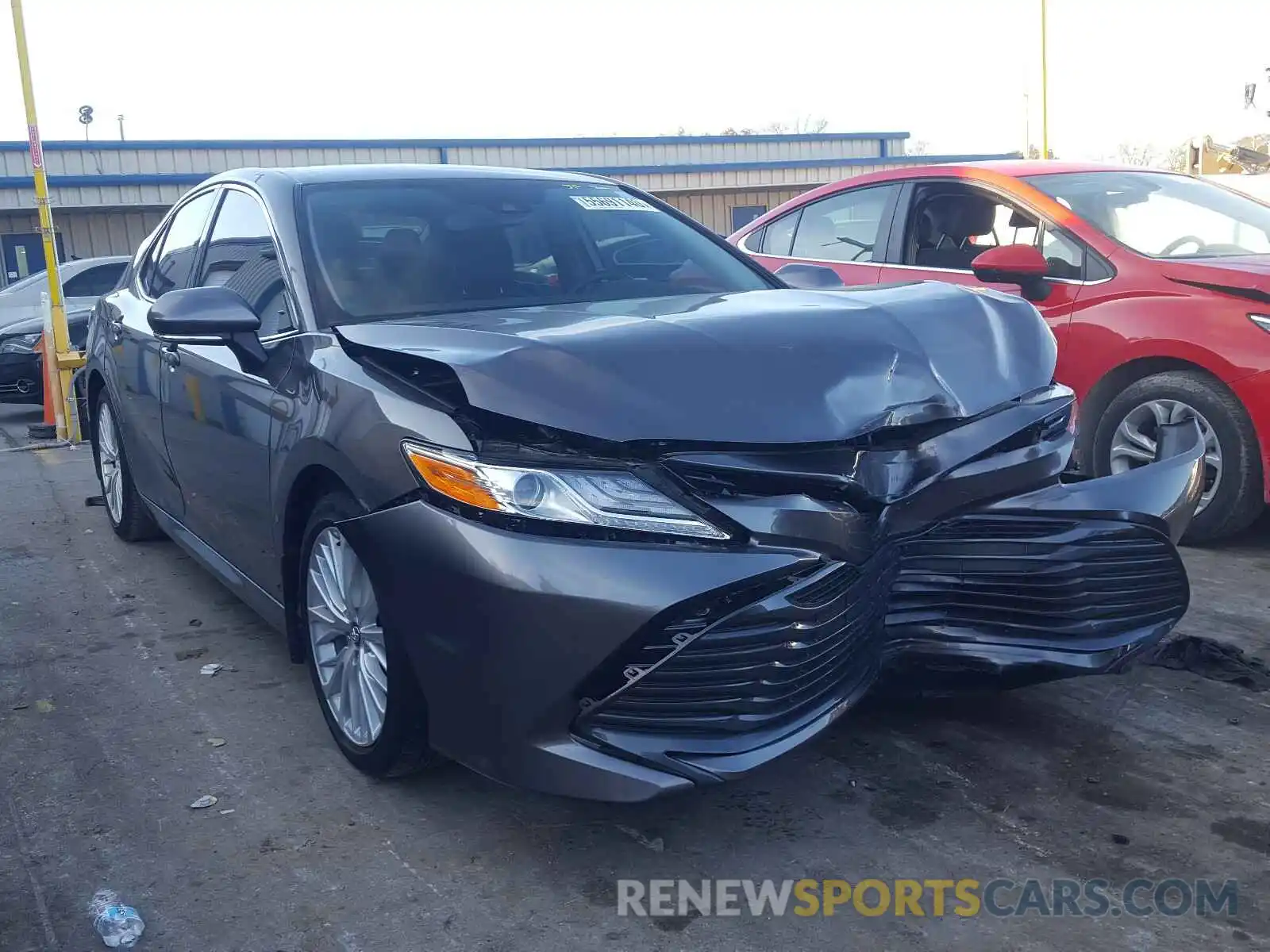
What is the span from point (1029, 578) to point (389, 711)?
1499mm

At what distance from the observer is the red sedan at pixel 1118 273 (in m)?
4.82

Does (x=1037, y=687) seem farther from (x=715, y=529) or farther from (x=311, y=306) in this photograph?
(x=311, y=306)

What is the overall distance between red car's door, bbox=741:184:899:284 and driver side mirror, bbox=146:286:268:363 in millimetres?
3468

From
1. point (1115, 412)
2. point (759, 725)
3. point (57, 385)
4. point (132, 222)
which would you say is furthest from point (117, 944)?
point (132, 222)

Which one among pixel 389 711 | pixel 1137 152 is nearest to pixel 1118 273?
pixel 389 711

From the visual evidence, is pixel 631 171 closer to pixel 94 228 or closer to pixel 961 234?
pixel 94 228

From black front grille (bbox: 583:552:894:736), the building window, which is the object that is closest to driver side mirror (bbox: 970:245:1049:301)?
black front grille (bbox: 583:552:894:736)

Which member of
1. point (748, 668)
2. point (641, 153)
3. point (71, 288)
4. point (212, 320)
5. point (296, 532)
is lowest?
point (748, 668)

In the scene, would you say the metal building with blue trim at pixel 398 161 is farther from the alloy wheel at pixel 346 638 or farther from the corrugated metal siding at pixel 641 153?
the alloy wheel at pixel 346 638

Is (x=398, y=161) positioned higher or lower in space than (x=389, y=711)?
higher

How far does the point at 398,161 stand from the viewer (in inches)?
761

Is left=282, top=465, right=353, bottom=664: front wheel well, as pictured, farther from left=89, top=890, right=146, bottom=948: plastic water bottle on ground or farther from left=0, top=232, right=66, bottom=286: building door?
left=0, top=232, right=66, bottom=286: building door

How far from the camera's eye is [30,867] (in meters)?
2.77

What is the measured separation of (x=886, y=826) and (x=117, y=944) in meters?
1.64
